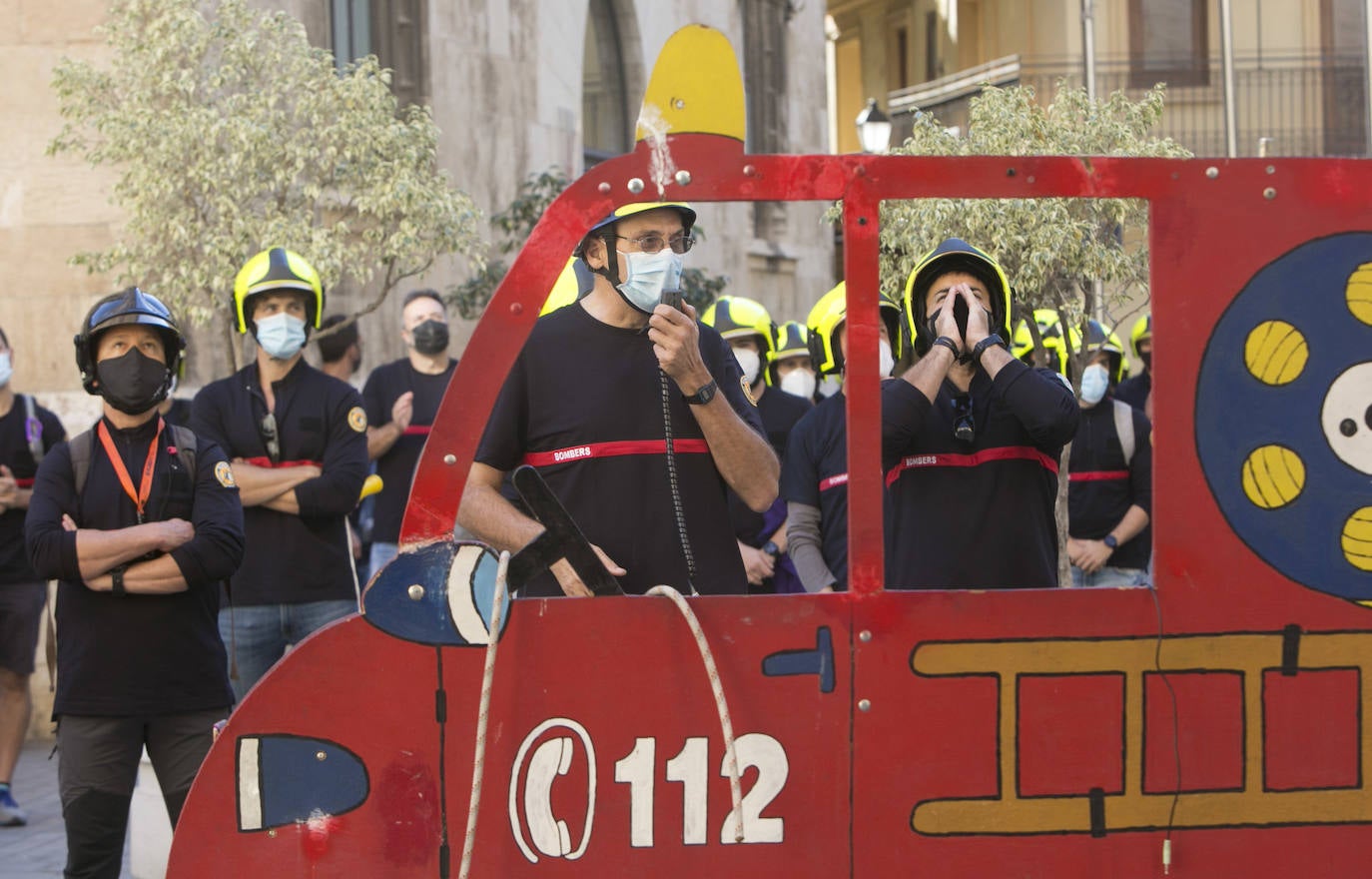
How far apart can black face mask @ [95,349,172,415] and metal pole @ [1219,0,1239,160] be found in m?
14.2

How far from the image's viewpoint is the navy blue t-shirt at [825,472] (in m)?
5.64

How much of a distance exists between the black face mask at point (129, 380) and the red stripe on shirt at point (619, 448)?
4.83 feet

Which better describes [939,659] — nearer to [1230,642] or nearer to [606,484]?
[1230,642]

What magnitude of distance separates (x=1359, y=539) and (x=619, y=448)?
1581mm

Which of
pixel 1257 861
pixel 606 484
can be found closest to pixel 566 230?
pixel 606 484

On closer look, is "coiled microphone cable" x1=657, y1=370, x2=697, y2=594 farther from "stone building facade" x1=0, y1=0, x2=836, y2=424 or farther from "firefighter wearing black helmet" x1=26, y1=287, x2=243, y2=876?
"stone building facade" x1=0, y1=0, x2=836, y2=424

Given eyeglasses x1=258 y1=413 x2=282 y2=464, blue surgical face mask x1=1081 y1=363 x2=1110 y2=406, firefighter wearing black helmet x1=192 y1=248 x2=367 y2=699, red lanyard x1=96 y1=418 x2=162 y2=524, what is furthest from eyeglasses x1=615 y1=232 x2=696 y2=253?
blue surgical face mask x1=1081 y1=363 x2=1110 y2=406

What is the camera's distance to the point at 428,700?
123 inches

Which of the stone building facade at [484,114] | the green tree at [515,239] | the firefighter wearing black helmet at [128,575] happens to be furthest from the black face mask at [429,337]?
the green tree at [515,239]

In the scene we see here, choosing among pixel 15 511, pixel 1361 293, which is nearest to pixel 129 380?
pixel 15 511

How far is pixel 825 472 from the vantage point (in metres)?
5.70

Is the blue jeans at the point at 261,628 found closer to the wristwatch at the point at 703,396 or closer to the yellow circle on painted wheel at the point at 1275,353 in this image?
the wristwatch at the point at 703,396

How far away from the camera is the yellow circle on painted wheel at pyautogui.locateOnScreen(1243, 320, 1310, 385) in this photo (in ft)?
10.5

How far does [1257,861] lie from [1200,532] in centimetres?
63
